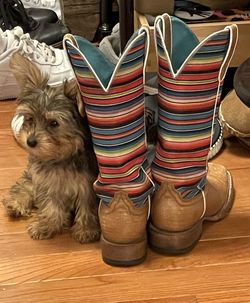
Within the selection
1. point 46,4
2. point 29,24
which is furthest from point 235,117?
point 46,4

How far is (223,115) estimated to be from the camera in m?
1.78

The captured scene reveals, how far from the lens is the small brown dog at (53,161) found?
51.2 inches

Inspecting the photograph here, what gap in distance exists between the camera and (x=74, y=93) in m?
1.30

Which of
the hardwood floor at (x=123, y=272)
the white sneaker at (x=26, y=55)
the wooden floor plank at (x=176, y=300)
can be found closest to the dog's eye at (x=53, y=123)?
the hardwood floor at (x=123, y=272)

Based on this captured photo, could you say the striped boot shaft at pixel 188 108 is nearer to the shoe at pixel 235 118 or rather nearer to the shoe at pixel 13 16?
the shoe at pixel 235 118

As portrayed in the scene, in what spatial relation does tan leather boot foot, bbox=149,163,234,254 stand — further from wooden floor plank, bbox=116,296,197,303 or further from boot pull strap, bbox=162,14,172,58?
boot pull strap, bbox=162,14,172,58

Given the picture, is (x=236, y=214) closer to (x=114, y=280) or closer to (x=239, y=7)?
(x=114, y=280)

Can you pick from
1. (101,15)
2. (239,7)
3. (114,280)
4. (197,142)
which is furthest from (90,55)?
(101,15)

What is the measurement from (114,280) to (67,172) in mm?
277

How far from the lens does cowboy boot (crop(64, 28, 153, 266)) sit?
1.16 m

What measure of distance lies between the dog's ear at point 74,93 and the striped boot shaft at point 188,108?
17 centimetres

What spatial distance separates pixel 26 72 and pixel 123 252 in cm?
47

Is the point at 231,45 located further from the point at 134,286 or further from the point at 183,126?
the point at 134,286

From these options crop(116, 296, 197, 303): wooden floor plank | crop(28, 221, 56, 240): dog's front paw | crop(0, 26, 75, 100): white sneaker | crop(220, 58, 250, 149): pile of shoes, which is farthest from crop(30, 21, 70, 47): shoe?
crop(116, 296, 197, 303): wooden floor plank
